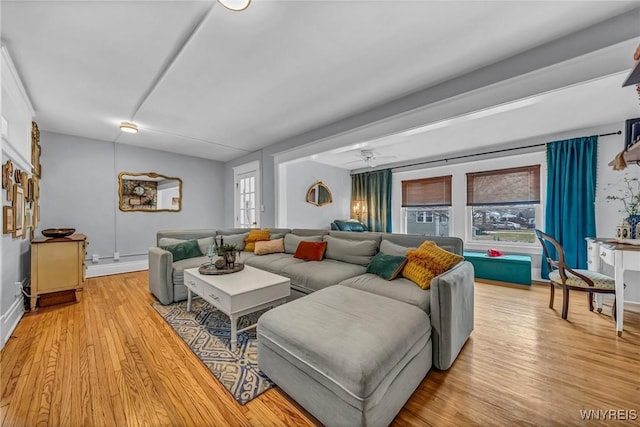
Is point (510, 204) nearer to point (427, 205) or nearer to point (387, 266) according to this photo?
point (427, 205)

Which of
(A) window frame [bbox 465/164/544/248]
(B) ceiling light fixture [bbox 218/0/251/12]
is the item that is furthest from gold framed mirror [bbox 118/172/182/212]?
(A) window frame [bbox 465/164/544/248]

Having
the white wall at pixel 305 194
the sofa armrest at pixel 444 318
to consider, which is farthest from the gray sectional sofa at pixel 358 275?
the white wall at pixel 305 194

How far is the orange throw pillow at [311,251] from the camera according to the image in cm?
319

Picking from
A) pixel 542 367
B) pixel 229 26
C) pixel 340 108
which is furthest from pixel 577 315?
pixel 229 26

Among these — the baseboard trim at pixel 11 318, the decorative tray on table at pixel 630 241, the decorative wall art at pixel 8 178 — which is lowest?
the baseboard trim at pixel 11 318

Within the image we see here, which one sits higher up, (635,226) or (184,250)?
(635,226)

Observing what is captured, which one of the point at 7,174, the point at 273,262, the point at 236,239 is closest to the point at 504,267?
the point at 273,262

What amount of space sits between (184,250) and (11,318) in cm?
160

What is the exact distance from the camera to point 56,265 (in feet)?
9.93

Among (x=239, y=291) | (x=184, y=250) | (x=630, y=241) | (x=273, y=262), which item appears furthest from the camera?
(x=184, y=250)

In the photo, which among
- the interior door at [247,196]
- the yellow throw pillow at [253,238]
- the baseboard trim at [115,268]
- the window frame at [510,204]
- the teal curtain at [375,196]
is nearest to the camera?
the yellow throw pillow at [253,238]

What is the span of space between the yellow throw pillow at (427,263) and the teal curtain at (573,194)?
9.42ft

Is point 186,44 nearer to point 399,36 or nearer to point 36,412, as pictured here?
point 399,36

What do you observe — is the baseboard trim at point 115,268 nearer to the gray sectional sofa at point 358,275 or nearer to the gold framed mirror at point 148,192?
the gold framed mirror at point 148,192
